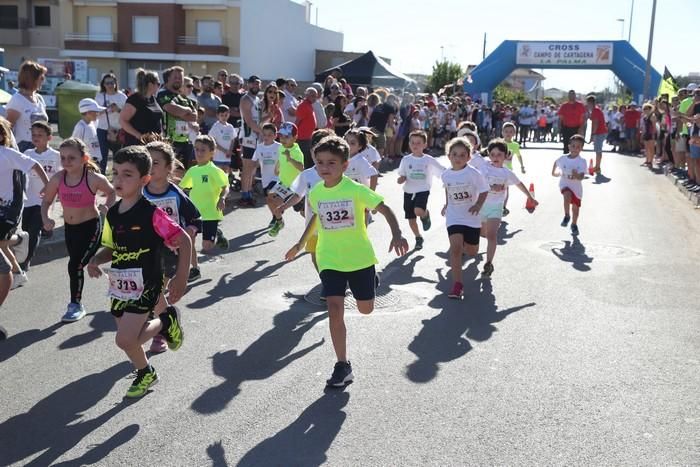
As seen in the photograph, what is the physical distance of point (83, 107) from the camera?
10359mm

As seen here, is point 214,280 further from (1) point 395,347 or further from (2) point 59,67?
(2) point 59,67

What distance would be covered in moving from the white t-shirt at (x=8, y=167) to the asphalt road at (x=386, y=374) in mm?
997

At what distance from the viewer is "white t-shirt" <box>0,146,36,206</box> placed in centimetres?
650

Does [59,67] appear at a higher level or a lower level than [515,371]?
higher

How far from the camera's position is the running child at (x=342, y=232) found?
210 inches

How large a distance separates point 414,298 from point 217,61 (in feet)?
165

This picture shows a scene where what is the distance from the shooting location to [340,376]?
5199 millimetres

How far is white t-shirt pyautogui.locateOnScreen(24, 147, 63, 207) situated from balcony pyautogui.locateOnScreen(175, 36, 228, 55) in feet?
158

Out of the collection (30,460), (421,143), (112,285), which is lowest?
(30,460)

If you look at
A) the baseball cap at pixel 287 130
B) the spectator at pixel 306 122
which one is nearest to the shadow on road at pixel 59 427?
the baseball cap at pixel 287 130

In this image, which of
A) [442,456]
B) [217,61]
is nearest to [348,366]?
[442,456]

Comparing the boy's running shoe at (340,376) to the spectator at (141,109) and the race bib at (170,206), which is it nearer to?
the race bib at (170,206)

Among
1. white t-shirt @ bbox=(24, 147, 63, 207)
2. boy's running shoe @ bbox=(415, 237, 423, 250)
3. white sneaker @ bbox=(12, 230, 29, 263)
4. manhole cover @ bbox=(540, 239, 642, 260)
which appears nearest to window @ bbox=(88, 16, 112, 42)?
boy's running shoe @ bbox=(415, 237, 423, 250)

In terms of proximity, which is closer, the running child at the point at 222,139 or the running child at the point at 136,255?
the running child at the point at 136,255
